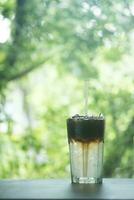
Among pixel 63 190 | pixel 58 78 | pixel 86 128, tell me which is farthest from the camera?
pixel 58 78

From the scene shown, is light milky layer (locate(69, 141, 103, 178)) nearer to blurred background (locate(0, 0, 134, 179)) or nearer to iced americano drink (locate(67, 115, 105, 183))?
iced americano drink (locate(67, 115, 105, 183))

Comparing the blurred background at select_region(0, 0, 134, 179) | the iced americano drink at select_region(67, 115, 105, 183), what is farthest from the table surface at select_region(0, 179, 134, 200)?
the blurred background at select_region(0, 0, 134, 179)

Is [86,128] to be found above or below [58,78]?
below

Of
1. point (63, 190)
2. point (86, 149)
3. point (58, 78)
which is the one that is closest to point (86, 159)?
point (86, 149)

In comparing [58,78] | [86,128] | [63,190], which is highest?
[58,78]

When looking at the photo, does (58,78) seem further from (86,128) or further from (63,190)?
(63,190)

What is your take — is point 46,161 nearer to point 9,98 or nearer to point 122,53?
point 9,98
